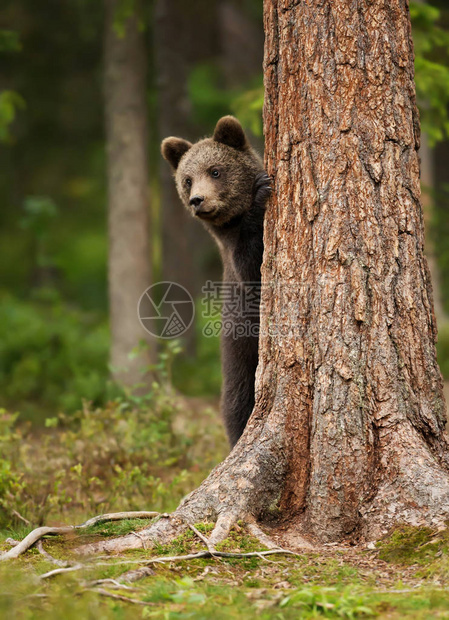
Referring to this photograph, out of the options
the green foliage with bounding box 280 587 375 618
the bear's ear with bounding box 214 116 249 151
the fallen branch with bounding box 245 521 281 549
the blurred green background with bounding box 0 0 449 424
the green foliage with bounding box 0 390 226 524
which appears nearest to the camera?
the green foliage with bounding box 280 587 375 618

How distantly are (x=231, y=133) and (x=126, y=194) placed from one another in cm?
445

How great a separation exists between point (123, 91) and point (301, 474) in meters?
7.81

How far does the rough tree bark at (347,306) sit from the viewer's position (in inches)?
158

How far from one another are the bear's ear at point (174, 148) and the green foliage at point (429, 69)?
271cm

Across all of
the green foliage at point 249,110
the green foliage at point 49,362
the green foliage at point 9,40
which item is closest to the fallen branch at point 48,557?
the green foliage at point 49,362

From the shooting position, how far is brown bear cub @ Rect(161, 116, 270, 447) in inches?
226

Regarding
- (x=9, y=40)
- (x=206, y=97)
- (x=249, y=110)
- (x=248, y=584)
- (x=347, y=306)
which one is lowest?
(x=248, y=584)

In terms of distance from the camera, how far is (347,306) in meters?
4.09

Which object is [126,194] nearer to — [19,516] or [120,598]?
[19,516]

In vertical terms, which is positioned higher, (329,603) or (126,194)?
(126,194)

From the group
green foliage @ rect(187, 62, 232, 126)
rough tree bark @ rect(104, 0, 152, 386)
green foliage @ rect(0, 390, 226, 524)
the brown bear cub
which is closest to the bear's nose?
the brown bear cub

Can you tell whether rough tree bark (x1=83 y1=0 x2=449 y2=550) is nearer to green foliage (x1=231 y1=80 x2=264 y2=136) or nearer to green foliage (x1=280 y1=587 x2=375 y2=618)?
green foliage (x1=280 y1=587 x2=375 y2=618)

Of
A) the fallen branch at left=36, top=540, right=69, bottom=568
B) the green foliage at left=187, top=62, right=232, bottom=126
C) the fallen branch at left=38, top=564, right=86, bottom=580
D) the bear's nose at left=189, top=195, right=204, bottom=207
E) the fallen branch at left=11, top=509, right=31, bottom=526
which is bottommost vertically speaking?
the fallen branch at left=11, top=509, right=31, bottom=526

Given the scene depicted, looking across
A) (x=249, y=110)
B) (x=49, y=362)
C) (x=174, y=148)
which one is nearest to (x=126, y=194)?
(x=249, y=110)
